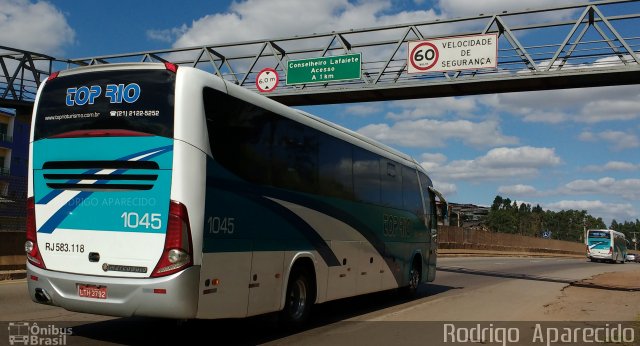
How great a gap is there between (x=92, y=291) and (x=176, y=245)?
3.92 feet

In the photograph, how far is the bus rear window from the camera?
6.70 metres

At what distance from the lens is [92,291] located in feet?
21.7

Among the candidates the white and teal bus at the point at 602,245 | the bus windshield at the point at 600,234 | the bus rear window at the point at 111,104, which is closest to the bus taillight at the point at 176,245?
the bus rear window at the point at 111,104

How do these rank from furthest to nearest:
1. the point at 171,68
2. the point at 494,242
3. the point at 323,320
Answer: the point at 494,242
the point at 323,320
the point at 171,68

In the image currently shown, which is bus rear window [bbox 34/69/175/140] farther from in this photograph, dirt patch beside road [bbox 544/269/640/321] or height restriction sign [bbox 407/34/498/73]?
height restriction sign [bbox 407/34/498/73]

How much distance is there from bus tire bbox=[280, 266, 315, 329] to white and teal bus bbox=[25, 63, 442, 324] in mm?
61

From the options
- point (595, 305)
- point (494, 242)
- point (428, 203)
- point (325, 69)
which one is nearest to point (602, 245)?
point (494, 242)

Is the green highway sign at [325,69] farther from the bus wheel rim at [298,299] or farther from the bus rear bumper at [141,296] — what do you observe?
the bus rear bumper at [141,296]

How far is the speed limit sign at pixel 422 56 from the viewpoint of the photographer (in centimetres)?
1878

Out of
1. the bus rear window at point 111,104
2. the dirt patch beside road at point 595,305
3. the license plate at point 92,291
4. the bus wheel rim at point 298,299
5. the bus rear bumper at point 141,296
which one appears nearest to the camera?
the bus rear bumper at point 141,296

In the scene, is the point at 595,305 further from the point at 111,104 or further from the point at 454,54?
the point at 111,104

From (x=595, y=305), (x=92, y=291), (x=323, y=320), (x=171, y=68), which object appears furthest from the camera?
(x=595, y=305)

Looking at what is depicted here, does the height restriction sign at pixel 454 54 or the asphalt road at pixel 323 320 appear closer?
the asphalt road at pixel 323 320

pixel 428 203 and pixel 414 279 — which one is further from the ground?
pixel 428 203
